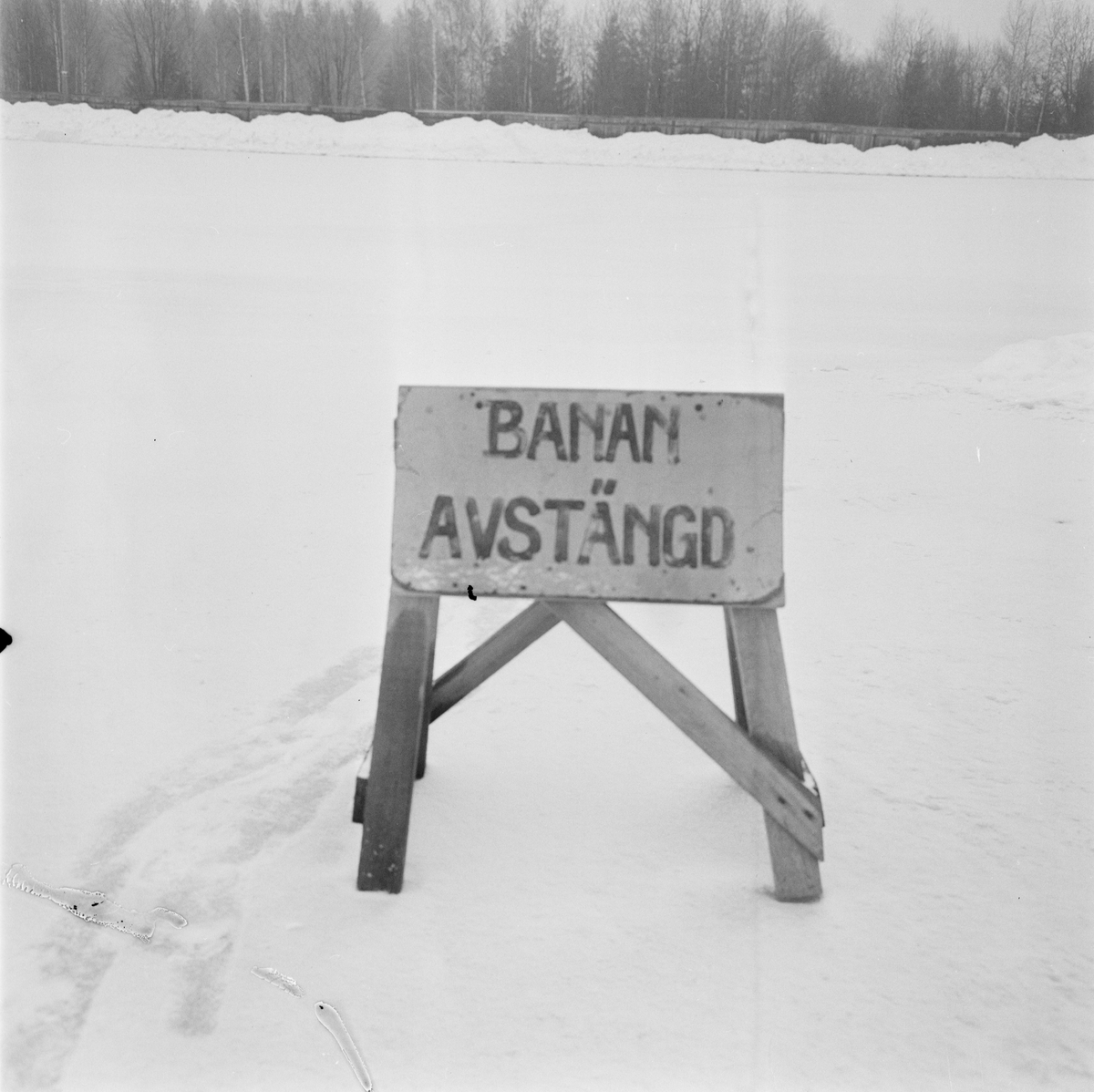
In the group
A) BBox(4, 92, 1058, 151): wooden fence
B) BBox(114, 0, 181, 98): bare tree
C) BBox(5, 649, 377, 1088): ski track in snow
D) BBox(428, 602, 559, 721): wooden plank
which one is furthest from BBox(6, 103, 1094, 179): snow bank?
BBox(428, 602, 559, 721): wooden plank

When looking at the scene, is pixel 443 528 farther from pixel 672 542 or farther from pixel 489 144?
pixel 489 144

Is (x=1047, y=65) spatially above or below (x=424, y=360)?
above

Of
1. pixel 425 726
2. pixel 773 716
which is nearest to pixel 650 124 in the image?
pixel 425 726

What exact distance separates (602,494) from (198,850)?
1247mm

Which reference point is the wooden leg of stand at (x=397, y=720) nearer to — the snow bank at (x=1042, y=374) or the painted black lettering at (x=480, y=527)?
the painted black lettering at (x=480, y=527)

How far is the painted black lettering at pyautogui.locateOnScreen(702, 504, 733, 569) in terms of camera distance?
237cm

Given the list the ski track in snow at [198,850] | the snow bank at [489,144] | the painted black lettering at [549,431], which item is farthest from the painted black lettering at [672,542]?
the snow bank at [489,144]

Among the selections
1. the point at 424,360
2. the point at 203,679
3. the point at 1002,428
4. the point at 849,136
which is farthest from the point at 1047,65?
the point at 849,136

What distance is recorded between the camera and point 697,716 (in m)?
2.41

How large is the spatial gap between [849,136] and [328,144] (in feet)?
21.0

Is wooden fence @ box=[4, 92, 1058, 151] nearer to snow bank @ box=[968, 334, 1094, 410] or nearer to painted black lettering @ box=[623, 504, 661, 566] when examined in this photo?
snow bank @ box=[968, 334, 1094, 410]

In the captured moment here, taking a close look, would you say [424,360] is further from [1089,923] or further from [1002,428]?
[1089,923]

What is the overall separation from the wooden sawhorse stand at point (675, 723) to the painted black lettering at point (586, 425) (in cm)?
30

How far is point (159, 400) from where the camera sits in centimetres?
693
